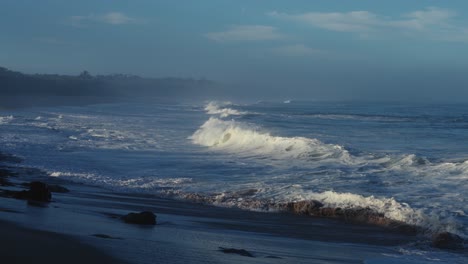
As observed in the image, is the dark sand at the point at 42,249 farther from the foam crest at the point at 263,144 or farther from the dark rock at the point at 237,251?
the foam crest at the point at 263,144

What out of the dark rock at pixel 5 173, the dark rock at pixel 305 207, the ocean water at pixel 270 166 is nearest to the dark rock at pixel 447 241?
the ocean water at pixel 270 166

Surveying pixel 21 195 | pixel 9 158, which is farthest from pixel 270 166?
pixel 21 195

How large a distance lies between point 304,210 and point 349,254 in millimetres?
3764

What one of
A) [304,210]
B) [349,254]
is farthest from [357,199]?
[349,254]

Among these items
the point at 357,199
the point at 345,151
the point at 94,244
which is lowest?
the point at 94,244

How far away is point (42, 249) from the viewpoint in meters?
7.26

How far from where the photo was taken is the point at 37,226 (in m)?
8.66

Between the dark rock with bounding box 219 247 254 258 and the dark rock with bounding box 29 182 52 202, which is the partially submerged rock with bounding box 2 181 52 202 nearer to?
the dark rock with bounding box 29 182 52 202

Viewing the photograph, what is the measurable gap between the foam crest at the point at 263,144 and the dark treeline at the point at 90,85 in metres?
56.6

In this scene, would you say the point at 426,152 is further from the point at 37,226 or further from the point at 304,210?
the point at 37,226

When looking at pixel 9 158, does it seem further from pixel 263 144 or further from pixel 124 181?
pixel 263 144

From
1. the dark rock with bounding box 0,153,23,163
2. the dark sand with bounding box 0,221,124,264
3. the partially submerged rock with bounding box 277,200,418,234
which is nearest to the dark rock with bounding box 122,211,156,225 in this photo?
the dark sand with bounding box 0,221,124,264

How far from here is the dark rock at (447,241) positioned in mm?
9391

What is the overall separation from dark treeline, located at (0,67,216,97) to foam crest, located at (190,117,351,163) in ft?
186
